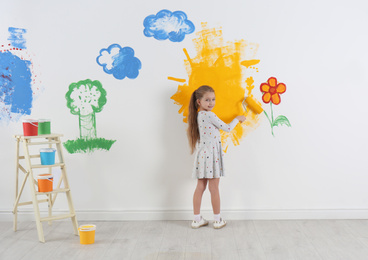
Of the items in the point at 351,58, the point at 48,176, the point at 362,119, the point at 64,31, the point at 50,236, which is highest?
the point at 64,31

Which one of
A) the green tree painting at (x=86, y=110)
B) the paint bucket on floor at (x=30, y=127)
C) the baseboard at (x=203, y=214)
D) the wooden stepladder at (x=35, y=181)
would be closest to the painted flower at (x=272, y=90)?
the baseboard at (x=203, y=214)

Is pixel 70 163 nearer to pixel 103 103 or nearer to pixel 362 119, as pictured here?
pixel 103 103

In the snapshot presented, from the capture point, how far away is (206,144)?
3188mm

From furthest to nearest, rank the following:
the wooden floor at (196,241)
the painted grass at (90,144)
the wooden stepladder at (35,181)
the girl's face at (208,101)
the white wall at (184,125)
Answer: the painted grass at (90,144) → the white wall at (184,125) → the girl's face at (208,101) → the wooden stepladder at (35,181) → the wooden floor at (196,241)

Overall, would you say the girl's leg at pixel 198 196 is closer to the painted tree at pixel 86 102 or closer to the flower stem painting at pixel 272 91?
the flower stem painting at pixel 272 91

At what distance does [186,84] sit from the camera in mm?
3328

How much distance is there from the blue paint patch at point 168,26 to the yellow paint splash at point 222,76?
0.11m

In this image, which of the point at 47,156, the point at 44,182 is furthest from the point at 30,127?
the point at 44,182

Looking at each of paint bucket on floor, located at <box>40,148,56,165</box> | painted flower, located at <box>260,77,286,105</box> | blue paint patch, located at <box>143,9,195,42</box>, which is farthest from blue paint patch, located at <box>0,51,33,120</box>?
painted flower, located at <box>260,77,286,105</box>

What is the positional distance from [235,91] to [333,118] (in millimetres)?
770

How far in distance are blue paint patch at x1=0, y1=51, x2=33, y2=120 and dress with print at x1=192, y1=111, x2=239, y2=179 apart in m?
1.34

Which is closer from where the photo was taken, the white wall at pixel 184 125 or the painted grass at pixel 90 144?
the white wall at pixel 184 125

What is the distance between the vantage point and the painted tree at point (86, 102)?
3.36 metres

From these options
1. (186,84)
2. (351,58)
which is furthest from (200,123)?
(351,58)
